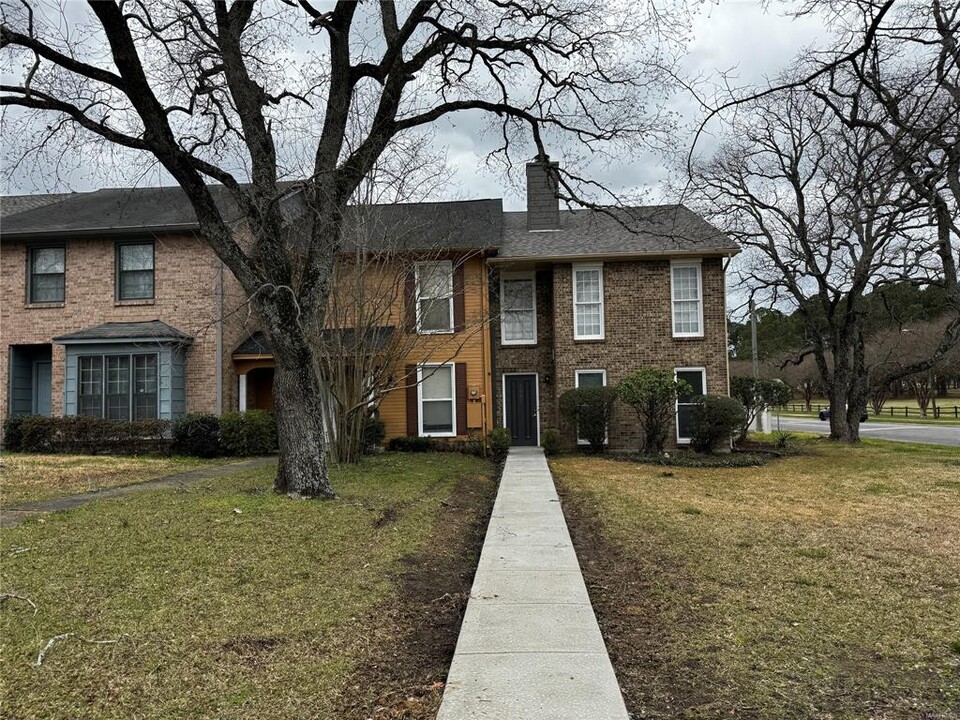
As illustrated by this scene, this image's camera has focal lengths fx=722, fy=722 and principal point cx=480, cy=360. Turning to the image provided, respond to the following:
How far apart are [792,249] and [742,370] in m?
22.9

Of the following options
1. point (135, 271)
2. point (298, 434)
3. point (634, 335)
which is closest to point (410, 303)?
point (634, 335)

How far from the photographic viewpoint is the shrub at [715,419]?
54.9ft

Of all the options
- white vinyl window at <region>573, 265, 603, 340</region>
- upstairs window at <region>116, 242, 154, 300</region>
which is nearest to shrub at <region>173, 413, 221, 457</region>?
upstairs window at <region>116, 242, 154, 300</region>

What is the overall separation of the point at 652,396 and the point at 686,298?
344 cm

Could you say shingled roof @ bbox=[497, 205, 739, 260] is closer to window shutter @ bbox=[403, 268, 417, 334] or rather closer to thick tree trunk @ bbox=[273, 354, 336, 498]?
window shutter @ bbox=[403, 268, 417, 334]

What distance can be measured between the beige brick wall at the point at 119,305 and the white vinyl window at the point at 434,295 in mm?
4434

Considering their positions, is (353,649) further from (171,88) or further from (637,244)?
(637,244)

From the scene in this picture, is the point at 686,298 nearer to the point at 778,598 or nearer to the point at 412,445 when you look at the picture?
the point at 412,445

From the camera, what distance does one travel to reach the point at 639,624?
15.7ft

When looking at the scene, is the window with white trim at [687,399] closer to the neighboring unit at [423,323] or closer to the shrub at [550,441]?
the neighboring unit at [423,323]

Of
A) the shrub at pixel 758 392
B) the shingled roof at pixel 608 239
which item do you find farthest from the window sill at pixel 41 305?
the shrub at pixel 758 392

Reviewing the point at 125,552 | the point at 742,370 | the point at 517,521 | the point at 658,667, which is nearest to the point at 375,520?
the point at 517,521

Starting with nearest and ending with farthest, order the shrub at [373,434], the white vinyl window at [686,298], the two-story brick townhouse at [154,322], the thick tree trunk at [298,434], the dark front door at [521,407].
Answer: the thick tree trunk at [298,434], the shrub at [373,434], the two-story brick townhouse at [154,322], the white vinyl window at [686,298], the dark front door at [521,407]

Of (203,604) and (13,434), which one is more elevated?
(13,434)
